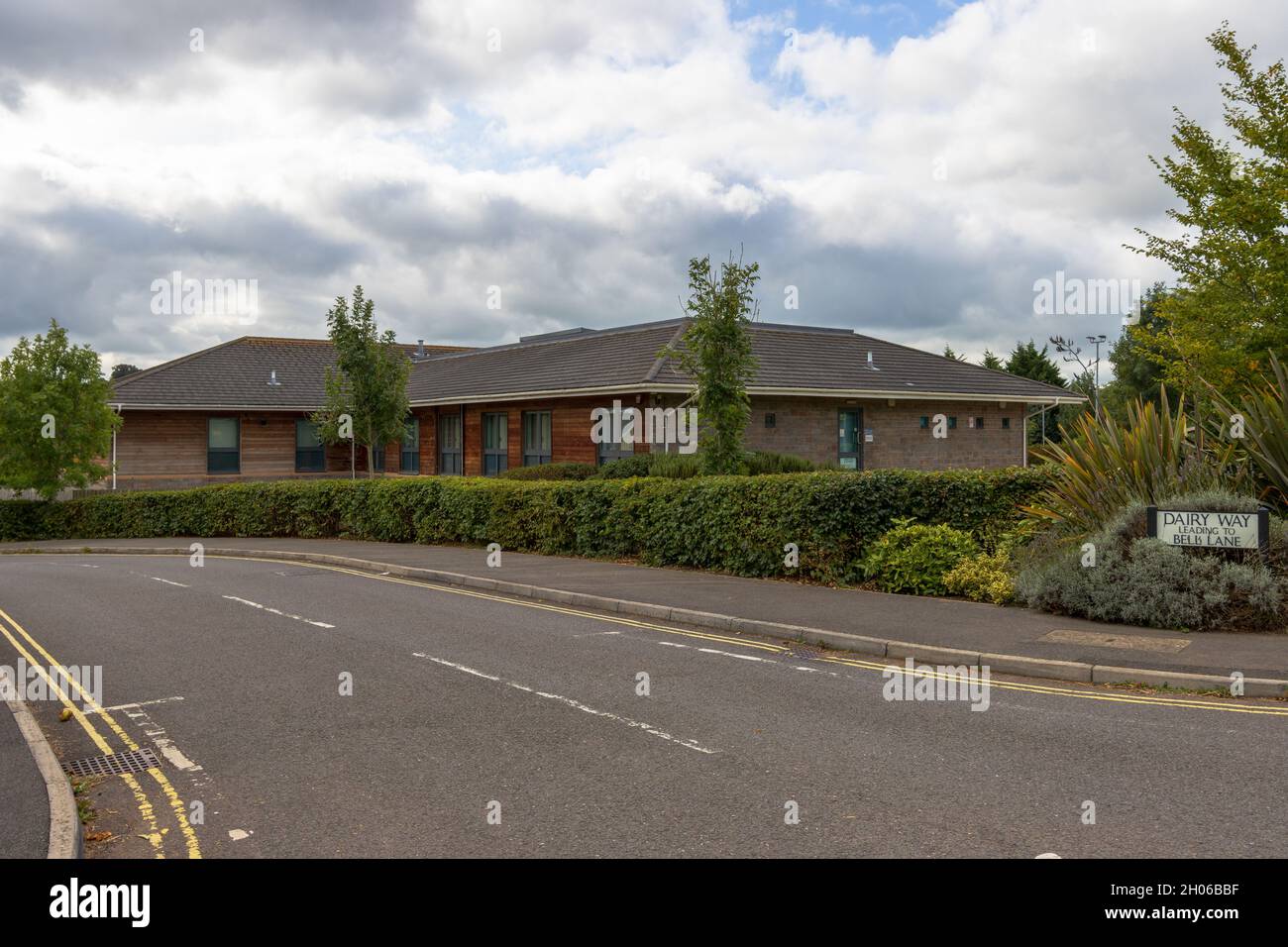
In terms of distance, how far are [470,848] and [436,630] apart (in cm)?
705

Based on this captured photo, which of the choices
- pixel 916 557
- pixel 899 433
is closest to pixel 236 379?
pixel 899 433

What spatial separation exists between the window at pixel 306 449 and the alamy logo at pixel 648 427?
18.1 m

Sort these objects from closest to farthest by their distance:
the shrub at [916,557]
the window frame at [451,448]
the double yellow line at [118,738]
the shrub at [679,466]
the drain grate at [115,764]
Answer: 1. the double yellow line at [118,738]
2. the drain grate at [115,764]
3. the shrub at [916,557]
4. the shrub at [679,466]
5. the window frame at [451,448]

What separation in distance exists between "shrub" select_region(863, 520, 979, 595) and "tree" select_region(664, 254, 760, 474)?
5818 millimetres

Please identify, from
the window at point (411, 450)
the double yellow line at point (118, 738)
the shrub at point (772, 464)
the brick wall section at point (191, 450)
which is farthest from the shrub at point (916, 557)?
the brick wall section at point (191, 450)

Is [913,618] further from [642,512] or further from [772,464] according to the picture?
[772,464]

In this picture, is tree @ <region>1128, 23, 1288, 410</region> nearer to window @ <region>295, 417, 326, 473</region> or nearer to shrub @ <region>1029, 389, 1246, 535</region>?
shrub @ <region>1029, 389, 1246, 535</region>

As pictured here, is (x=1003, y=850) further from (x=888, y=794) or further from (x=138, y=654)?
(x=138, y=654)

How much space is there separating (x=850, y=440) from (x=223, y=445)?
23.8 meters

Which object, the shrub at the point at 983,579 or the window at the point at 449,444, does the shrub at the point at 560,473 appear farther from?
the shrub at the point at 983,579

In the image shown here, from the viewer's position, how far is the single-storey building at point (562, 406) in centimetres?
2945

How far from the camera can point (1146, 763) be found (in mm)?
6754

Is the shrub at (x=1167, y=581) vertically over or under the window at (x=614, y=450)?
under

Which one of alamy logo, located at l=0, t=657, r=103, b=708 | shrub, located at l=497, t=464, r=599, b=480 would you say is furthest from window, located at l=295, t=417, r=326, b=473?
alamy logo, located at l=0, t=657, r=103, b=708
